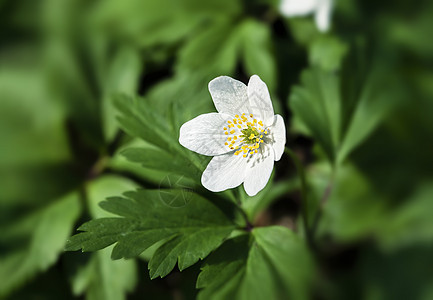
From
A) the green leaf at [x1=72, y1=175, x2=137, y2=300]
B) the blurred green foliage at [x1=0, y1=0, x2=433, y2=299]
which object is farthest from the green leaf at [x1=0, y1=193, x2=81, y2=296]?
the green leaf at [x1=72, y1=175, x2=137, y2=300]

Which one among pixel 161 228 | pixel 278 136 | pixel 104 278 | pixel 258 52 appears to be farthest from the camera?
pixel 258 52

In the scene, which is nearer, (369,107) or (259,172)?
(259,172)

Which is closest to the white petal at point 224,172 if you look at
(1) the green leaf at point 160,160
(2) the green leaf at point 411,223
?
(1) the green leaf at point 160,160

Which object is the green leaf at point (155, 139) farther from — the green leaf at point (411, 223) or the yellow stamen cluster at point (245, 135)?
the green leaf at point (411, 223)

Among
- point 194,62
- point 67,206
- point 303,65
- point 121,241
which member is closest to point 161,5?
point 194,62

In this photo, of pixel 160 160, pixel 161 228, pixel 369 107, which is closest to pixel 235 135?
pixel 160 160

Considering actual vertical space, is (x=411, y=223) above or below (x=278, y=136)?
below

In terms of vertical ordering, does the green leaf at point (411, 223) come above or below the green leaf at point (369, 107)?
below

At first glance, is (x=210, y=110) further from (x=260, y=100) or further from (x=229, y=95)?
(x=260, y=100)
